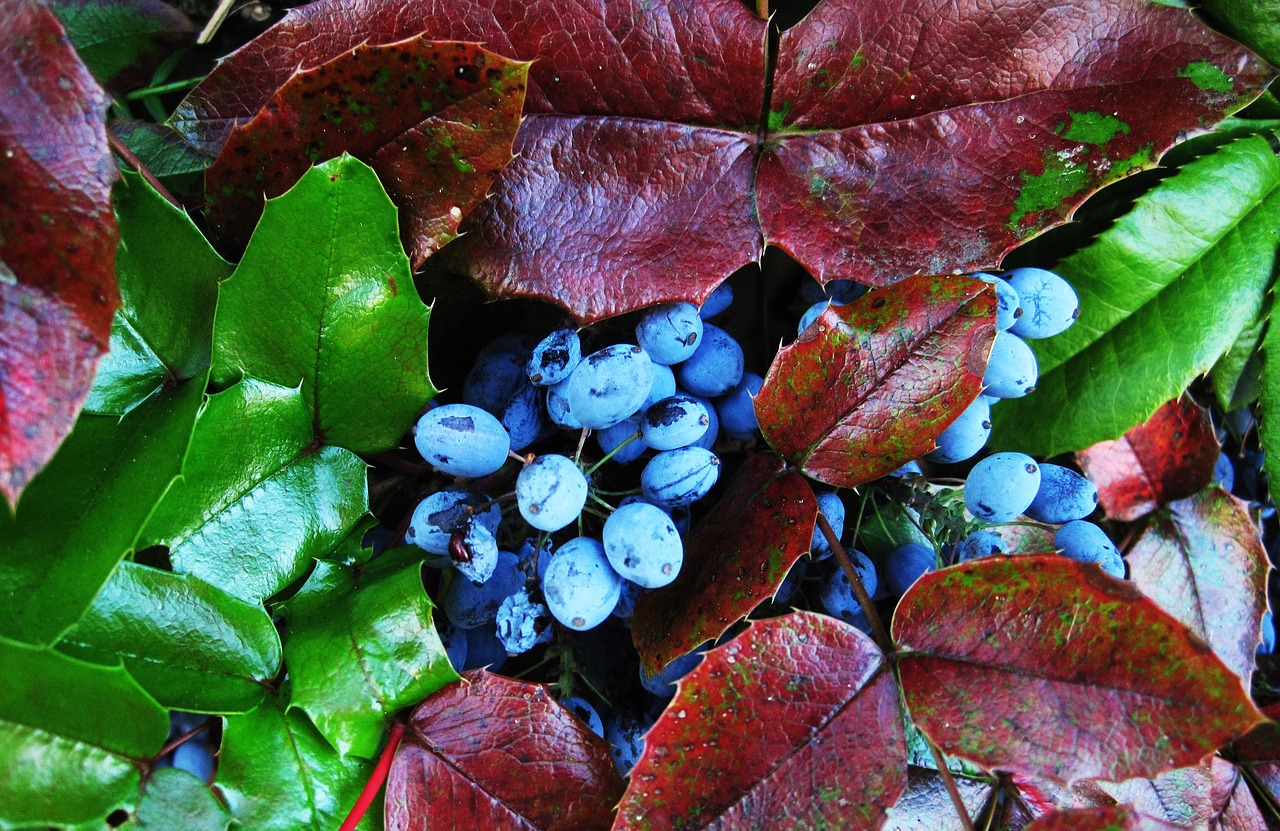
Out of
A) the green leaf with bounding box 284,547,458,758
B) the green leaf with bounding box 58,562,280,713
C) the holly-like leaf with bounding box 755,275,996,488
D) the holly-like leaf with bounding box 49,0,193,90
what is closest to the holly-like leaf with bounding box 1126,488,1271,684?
the holly-like leaf with bounding box 755,275,996,488

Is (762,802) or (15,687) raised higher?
(15,687)

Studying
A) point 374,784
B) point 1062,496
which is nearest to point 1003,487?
point 1062,496

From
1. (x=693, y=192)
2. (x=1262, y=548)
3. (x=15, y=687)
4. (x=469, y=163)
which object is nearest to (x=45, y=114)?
(x=469, y=163)

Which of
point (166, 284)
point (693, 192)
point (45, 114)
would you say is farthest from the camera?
point (693, 192)

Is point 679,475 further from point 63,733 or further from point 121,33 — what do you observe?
point 121,33

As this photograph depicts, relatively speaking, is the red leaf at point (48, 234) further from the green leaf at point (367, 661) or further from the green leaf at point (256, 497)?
the green leaf at point (367, 661)

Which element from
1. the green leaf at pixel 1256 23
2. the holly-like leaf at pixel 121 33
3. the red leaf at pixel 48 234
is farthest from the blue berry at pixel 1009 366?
the holly-like leaf at pixel 121 33

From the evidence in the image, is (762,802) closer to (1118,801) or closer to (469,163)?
(1118,801)
